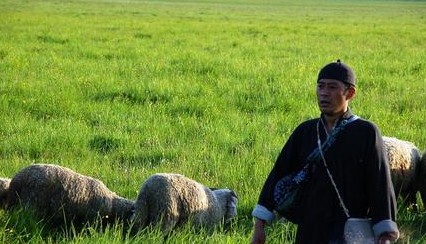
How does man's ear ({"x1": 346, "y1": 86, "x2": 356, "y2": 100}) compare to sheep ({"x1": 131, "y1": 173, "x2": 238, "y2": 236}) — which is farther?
sheep ({"x1": 131, "y1": 173, "x2": 238, "y2": 236})

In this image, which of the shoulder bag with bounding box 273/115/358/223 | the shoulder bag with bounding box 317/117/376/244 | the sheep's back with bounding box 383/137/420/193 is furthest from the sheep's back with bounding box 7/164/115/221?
the sheep's back with bounding box 383/137/420/193

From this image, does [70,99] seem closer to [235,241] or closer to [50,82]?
[50,82]

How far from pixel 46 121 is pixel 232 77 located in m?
5.37

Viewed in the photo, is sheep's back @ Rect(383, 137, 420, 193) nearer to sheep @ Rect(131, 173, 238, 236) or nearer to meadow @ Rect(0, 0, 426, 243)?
meadow @ Rect(0, 0, 426, 243)

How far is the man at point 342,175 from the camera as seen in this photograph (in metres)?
4.14

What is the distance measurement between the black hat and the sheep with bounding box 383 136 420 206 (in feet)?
7.43

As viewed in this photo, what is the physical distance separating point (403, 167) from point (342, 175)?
2434 mm

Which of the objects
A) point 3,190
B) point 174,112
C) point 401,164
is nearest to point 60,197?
point 3,190

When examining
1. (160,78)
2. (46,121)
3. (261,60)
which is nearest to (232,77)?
(160,78)

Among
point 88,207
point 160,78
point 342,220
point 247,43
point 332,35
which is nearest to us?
point 342,220

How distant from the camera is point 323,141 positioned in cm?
427

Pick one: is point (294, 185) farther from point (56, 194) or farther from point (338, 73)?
point (56, 194)

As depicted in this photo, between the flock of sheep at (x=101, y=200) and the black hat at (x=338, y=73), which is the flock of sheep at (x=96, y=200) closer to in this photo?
the flock of sheep at (x=101, y=200)

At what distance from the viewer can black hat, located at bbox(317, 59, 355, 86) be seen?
13.9 feet
